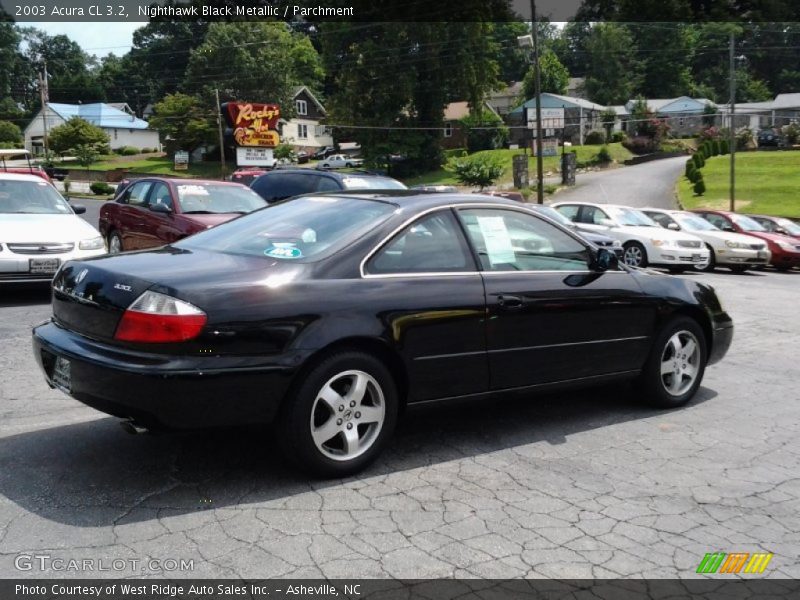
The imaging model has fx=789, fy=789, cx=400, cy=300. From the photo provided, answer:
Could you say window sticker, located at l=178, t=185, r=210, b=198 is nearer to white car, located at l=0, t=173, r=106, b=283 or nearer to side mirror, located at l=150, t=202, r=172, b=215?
side mirror, located at l=150, t=202, r=172, b=215

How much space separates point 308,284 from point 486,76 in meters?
62.8

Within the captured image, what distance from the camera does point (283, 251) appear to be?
14.6ft

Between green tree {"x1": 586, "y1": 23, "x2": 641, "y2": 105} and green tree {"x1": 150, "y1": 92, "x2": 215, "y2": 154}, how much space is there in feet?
170

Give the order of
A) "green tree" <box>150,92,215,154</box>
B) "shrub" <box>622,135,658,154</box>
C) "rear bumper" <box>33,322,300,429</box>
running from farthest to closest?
"green tree" <box>150,92,215,154</box>, "shrub" <box>622,135,658,154</box>, "rear bumper" <box>33,322,300,429</box>

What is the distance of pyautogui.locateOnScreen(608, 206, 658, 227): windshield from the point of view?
18688mm

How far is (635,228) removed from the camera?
18156 millimetres

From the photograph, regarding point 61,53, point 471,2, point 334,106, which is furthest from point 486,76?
point 61,53

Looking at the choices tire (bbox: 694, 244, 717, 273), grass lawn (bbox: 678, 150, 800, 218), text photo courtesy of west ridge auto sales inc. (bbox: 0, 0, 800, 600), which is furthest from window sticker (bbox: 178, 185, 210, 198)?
grass lawn (bbox: 678, 150, 800, 218)

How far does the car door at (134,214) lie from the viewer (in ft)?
39.1

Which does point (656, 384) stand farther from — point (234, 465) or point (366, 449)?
point (234, 465)

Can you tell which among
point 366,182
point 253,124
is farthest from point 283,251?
point 253,124

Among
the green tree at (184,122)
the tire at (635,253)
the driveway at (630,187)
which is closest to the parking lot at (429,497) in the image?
the tire at (635,253)

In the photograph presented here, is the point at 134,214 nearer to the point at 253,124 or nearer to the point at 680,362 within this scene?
the point at 680,362

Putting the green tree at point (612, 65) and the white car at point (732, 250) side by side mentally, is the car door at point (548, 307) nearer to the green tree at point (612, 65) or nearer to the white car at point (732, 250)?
the white car at point (732, 250)
